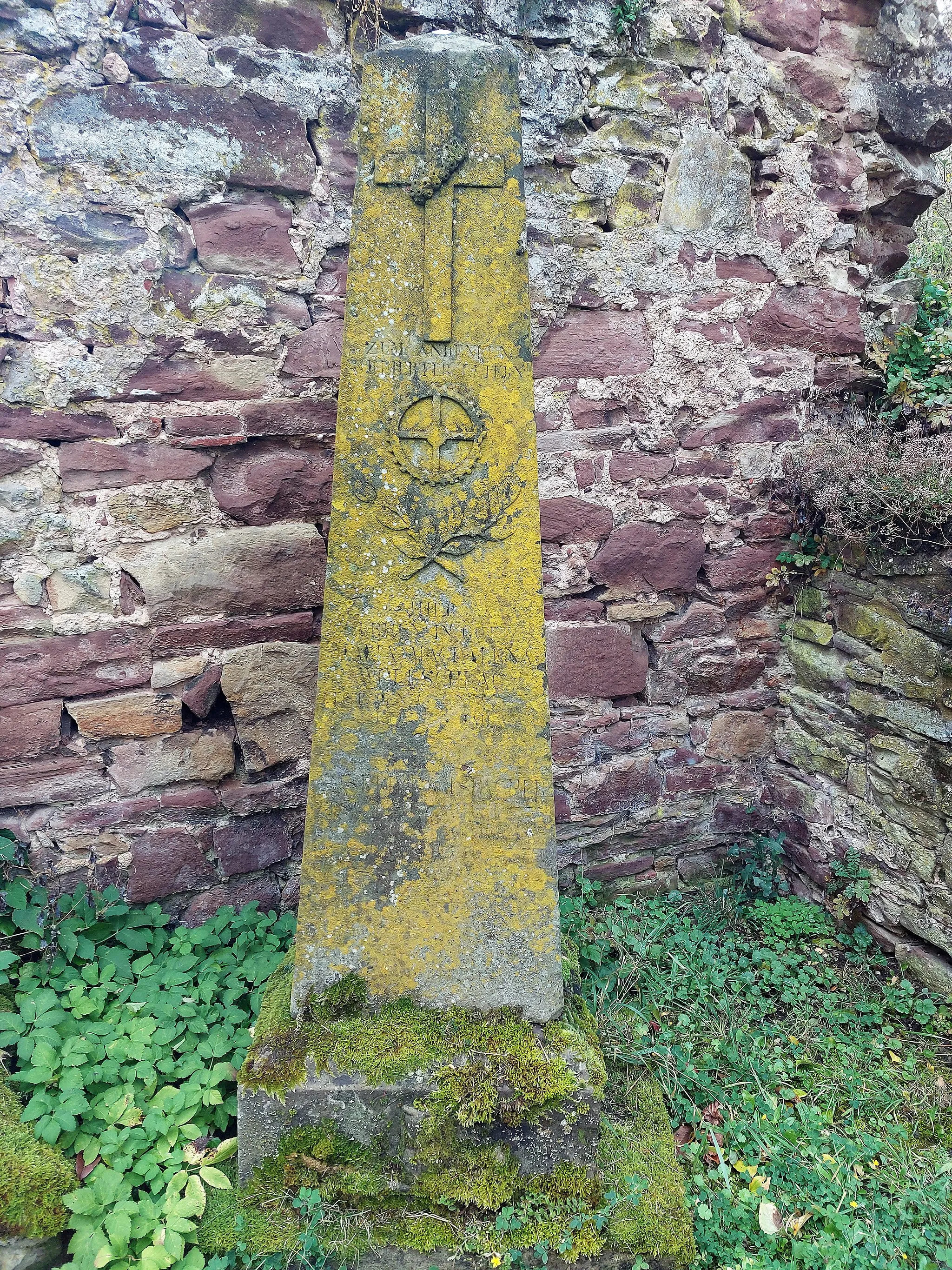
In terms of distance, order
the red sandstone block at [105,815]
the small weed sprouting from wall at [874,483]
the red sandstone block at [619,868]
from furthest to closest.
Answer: the red sandstone block at [619,868]
the small weed sprouting from wall at [874,483]
the red sandstone block at [105,815]

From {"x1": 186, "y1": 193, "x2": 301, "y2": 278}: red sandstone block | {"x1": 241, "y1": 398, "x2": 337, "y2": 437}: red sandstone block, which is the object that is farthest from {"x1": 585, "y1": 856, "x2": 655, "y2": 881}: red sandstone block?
{"x1": 186, "y1": 193, "x2": 301, "y2": 278}: red sandstone block

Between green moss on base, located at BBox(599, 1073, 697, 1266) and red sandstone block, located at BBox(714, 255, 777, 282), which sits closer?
green moss on base, located at BBox(599, 1073, 697, 1266)

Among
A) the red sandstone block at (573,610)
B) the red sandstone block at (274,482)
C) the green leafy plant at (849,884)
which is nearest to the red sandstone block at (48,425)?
the red sandstone block at (274,482)

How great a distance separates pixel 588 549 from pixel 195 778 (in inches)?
74.2

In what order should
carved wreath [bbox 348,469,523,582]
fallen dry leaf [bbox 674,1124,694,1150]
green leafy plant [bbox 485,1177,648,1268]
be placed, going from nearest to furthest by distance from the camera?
green leafy plant [bbox 485,1177,648,1268]
carved wreath [bbox 348,469,523,582]
fallen dry leaf [bbox 674,1124,694,1150]

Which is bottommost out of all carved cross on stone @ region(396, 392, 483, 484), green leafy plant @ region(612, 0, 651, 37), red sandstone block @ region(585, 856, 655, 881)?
red sandstone block @ region(585, 856, 655, 881)

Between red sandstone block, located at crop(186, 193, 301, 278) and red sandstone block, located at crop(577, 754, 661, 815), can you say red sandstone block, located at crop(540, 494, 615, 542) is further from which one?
red sandstone block, located at crop(186, 193, 301, 278)

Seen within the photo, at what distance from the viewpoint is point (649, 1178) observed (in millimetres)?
1949

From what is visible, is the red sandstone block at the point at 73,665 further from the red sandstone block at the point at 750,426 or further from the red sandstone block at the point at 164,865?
the red sandstone block at the point at 750,426

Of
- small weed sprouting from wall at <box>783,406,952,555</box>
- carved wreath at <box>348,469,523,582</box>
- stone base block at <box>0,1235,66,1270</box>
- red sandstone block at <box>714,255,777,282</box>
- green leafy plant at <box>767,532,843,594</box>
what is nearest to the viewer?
stone base block at <box>0,1235,66,1270</box>

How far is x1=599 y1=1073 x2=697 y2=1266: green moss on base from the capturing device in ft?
5.99

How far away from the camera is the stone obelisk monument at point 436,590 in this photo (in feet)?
6.10

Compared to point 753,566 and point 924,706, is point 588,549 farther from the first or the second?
point 924,706

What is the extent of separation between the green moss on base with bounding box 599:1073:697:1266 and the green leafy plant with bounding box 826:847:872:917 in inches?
55.0
